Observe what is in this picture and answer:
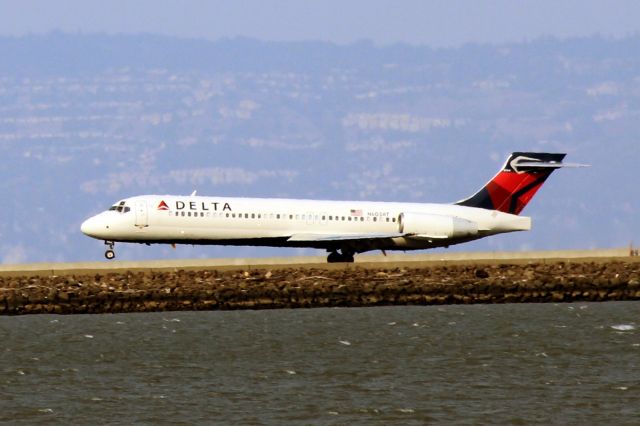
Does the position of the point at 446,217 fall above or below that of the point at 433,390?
above

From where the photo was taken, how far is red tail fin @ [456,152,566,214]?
6388cm

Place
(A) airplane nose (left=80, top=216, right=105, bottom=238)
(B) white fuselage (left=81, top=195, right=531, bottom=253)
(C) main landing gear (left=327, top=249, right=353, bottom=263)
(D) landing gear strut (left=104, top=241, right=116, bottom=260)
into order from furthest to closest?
1. (C) main landing gear (left=327, top=249, right=353, bottom=263)
2. (D) landing gear strut (left=104, top=241, right=116, bottom=260)
3. (A) airplane nose (left=80, top=216, right=105, bottom=238)
4. (B) white fuselage (left=81, top=195, right=531, bottom=253)

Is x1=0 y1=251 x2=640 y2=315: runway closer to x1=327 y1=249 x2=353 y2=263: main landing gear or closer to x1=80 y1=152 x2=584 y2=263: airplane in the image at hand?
x1=80 y1=152 x2=584 y2=263: airplane

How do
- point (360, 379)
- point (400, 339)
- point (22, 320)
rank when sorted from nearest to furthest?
point (360, 379), point (400, 339), point (22, 320)

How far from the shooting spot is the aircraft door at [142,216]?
59625mm

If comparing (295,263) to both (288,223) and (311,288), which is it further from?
(311,288)

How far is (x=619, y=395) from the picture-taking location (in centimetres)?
3459

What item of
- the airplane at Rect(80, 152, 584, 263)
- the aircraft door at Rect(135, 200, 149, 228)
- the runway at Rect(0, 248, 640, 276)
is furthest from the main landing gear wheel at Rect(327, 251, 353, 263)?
the aircraft door at Rect(135, 200, 149, 228)

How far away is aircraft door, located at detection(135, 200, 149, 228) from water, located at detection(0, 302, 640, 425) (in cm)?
681

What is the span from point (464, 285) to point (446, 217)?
845 cm

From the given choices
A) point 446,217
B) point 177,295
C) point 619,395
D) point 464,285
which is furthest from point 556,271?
point 619,395

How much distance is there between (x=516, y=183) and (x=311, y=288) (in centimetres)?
1366

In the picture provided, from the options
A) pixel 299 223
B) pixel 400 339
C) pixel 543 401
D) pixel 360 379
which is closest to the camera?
pixel 543 401

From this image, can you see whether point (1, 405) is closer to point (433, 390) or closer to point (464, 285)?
point (433, 390)
